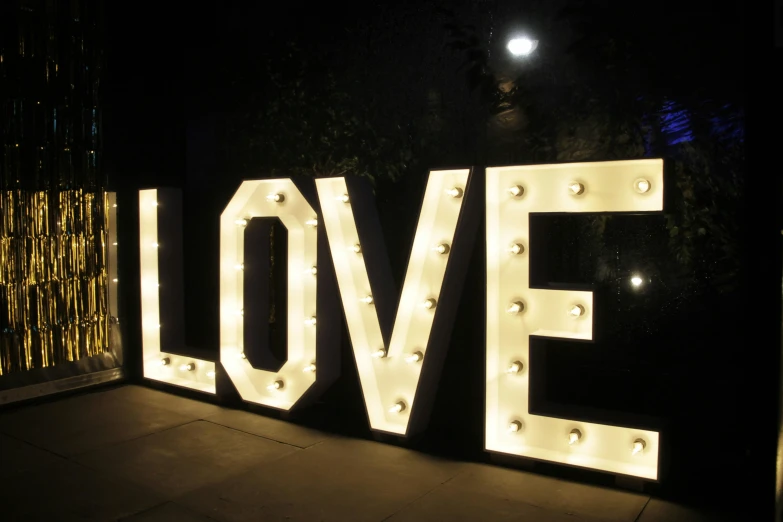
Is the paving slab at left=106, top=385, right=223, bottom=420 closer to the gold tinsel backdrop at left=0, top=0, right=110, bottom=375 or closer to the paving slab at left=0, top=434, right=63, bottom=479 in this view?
the gold tinsel backdrop at left=0, top=0, right=110, bottom=375

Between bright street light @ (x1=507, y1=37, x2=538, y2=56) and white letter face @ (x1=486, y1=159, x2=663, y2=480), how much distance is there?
0.77 m

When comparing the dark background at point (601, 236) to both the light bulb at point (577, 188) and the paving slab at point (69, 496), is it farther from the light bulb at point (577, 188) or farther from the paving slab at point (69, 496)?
the paving slab at point (69, 496)

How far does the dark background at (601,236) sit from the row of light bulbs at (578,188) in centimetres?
22

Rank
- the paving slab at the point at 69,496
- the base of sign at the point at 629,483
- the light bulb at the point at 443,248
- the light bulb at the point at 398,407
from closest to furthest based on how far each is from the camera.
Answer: the paving slab at the point at 69,496, the base of sign at the point at 629,483, the light bulb at the point at 443,248, the light bulb at the point at 398,407

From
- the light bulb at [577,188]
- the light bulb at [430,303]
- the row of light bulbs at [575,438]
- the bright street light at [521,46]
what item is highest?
the bright street light at [521,46]

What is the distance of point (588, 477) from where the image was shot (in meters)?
3.36

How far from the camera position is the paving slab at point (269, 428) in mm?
4016

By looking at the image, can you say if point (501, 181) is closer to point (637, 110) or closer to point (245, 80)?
point (637, 110)

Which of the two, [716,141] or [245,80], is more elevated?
[245,80]

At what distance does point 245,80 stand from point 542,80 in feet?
7.91

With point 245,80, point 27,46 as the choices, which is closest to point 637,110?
point 245,80

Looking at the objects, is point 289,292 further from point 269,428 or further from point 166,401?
point 166,401

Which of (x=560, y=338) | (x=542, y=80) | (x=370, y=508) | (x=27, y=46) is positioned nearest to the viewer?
(x=370, y=508)

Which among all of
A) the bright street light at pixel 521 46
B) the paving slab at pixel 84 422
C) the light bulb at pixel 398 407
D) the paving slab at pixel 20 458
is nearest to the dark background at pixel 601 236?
the bright street light at pixel 521 46
